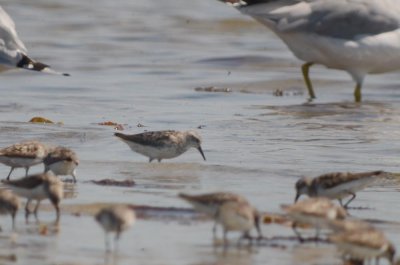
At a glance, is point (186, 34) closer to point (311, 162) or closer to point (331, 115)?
point (331, 115)

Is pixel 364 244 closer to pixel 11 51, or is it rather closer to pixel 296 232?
pixel 296 232

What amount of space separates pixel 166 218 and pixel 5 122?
14.6 ft

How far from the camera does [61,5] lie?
2184 centimetres

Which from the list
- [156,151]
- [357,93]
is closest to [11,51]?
[156,151]

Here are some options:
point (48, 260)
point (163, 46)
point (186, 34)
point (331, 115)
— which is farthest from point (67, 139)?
point (186, 34)

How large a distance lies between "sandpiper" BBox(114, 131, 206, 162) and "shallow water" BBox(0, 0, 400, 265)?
0.37 ft

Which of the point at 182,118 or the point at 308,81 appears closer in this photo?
the point at 182,118

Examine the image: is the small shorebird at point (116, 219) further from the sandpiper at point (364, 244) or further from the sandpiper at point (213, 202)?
the sandpiper at point (364, 244)

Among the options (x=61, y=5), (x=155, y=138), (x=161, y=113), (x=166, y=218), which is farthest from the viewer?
(x=61, y=5)

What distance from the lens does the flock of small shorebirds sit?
238 inches

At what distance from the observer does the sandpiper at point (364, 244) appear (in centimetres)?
594

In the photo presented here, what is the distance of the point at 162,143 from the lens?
30.9 feet

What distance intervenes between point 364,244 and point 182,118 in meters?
6.40

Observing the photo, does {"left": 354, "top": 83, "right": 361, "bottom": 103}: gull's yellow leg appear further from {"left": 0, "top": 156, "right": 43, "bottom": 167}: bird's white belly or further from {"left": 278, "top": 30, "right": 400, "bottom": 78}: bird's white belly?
{"left": 0, "top": 156, "right": 43, "bottom": 167}: bird's white belly
